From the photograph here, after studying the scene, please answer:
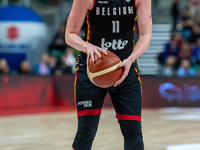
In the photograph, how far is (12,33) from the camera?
598 inches

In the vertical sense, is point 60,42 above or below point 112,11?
below

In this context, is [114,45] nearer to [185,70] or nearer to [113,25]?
[113,25]

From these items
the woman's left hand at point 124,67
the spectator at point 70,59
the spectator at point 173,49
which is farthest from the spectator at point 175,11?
the woman's left hand at point 124,67

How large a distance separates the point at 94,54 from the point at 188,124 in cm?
551

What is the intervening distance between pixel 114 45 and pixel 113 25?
197 mm

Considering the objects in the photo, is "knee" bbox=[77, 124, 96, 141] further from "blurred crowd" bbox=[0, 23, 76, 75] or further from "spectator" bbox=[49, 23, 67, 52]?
"spectator" bbox=[49, 23, 67, 52]

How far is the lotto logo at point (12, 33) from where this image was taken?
15148 mm

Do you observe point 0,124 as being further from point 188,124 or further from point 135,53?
point 135,53

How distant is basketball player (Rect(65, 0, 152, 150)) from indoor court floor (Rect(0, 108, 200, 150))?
2123 millimetres

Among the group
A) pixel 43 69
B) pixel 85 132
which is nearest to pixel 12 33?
pixel 43 69

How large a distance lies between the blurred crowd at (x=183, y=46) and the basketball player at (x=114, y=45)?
325 inches

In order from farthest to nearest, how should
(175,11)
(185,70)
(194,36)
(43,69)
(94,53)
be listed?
1. (175,11)
2. (194,36)
3. (43,69)
4. (185,70)
5. (94,53)

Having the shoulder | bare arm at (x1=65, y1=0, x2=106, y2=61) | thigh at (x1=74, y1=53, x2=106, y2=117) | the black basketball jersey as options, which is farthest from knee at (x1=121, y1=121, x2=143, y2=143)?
the shoulder

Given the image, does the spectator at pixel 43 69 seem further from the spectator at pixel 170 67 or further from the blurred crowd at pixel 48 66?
the spectator at pixel 170 67
